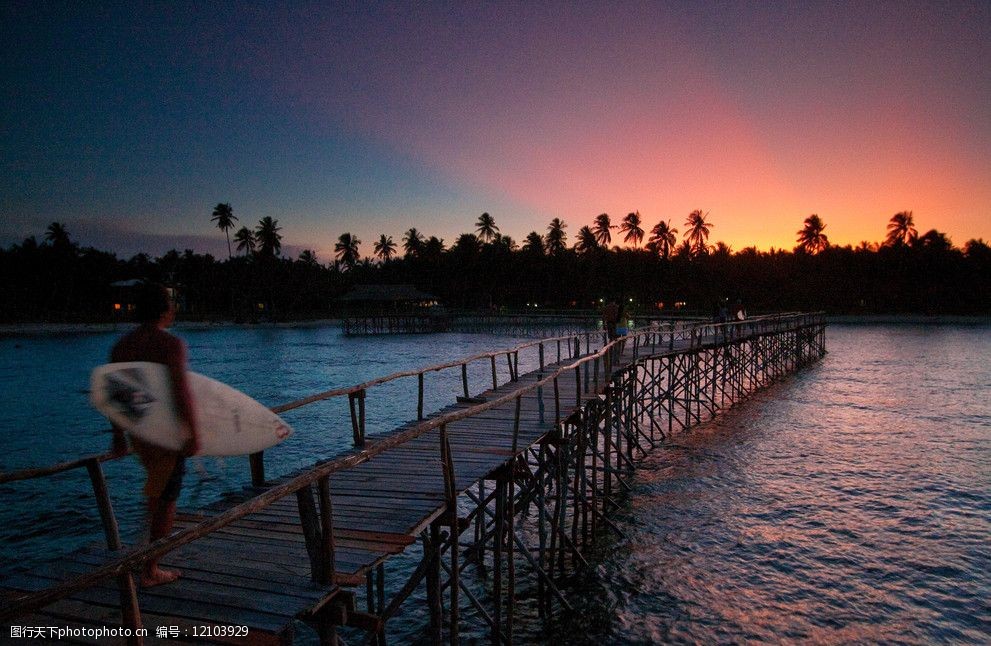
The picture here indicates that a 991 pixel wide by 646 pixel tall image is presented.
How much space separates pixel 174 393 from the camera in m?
4.11

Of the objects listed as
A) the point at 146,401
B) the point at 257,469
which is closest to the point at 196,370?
the point at 257,469

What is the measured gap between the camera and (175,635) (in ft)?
12.1

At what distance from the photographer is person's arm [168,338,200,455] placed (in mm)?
4094

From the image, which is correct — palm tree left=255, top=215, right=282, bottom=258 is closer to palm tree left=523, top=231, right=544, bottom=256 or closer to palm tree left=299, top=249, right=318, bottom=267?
palm tree left=299, top=249, right=318, bottom=267

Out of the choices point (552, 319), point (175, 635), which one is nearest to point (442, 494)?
point (175, 635)

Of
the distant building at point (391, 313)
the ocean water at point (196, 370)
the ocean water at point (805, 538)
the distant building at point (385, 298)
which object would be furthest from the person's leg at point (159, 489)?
the distant building at point (385, 298)

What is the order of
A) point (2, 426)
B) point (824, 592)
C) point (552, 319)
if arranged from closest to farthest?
1. point (824, 592)
2. point (2, 426)
3. point (552, 319)

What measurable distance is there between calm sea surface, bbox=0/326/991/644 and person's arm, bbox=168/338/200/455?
185 centimetres

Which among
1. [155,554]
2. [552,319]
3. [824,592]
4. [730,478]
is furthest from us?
[552,319]

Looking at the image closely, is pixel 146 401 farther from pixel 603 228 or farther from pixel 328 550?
pixel 603 228

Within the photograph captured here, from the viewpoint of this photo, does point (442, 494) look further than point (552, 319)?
No

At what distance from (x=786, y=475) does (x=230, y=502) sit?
1415 cm

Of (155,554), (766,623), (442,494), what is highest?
(155,554)

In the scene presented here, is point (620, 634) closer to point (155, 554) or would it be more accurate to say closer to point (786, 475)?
point (155, 554)
